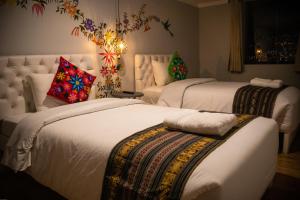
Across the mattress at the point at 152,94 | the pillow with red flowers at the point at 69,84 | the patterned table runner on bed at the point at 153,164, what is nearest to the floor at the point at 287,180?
the patterned table runner on bed at the point at 153,164

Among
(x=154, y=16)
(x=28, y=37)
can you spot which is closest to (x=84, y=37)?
(x=28, y=37)

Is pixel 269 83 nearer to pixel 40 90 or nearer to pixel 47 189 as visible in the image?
pixel 40 90

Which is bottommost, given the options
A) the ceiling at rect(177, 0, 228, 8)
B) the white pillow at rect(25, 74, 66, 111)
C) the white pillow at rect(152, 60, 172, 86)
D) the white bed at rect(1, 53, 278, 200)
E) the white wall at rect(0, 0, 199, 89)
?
the white bed at rect(1, 53, 278, 200)

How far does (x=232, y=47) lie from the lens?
5.33 metres

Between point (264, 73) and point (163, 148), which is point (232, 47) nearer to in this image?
point (264, 73)

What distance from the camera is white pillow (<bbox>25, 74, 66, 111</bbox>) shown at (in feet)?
8.16

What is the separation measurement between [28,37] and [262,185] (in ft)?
8.45

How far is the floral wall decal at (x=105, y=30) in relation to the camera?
9.59 feet

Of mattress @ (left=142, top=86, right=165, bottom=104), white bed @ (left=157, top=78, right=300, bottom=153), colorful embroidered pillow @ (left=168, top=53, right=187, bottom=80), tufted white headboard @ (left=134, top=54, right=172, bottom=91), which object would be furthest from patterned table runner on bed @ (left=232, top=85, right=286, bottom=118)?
tufted white headboard @ (left=134, top=54, right=172, bottom=91)

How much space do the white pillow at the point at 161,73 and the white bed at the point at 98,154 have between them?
6.22 feet

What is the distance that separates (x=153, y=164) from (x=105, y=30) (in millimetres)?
2658

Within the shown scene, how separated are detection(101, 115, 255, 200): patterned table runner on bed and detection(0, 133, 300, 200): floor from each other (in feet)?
2.89

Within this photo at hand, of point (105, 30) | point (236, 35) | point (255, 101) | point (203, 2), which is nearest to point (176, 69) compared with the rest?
point (105, 30)

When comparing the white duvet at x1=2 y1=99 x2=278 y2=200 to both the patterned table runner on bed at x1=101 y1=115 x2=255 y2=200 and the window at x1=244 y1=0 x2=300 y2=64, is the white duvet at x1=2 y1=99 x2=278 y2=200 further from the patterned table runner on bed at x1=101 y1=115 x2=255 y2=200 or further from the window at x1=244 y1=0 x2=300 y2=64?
the window at x1=244 y1=0 x2=300 y2=64
